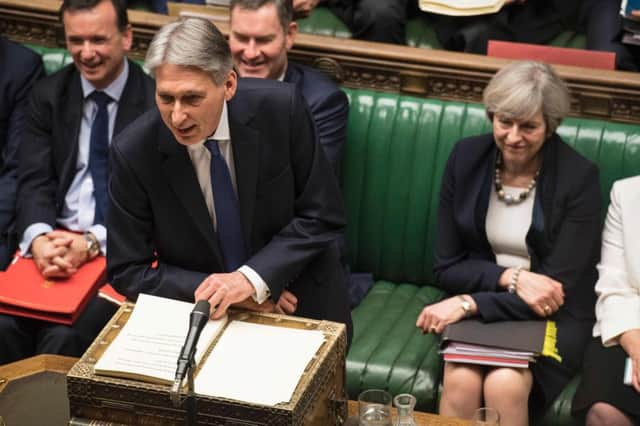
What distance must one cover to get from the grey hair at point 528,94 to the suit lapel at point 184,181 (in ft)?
3.51

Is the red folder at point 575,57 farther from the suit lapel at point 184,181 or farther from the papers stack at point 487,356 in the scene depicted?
the suit lapel at point 184,181

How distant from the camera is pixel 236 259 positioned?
2.97 meters

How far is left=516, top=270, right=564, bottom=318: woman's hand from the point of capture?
11.3 feet

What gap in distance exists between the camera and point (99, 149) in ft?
13.0

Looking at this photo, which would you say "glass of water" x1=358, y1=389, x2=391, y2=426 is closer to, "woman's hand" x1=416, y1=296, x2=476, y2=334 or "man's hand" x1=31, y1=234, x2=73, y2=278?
"woman's hand" x1=416, y1=296, x2=476, y2=334

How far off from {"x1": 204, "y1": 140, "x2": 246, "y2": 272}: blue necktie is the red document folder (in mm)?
918

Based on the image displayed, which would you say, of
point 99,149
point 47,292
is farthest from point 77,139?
point 47,292

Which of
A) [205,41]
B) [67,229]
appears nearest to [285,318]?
[205,41]

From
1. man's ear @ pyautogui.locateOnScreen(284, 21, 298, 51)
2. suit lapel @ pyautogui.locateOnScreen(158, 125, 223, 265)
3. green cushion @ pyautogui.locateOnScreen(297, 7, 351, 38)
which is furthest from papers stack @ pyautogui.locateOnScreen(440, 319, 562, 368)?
green cushion @ pyautogui.locateOnScreen(297, 7, 351, 38)

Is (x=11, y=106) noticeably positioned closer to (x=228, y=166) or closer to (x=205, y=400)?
(x=228, y=166)

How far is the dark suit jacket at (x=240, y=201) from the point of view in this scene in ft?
9.28

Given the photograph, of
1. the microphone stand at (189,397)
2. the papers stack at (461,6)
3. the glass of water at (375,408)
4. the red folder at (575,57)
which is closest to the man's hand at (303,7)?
the papers stack at (461,6)

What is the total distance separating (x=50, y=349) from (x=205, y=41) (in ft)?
4.85

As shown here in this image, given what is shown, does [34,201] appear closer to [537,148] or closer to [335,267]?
[335,267]
